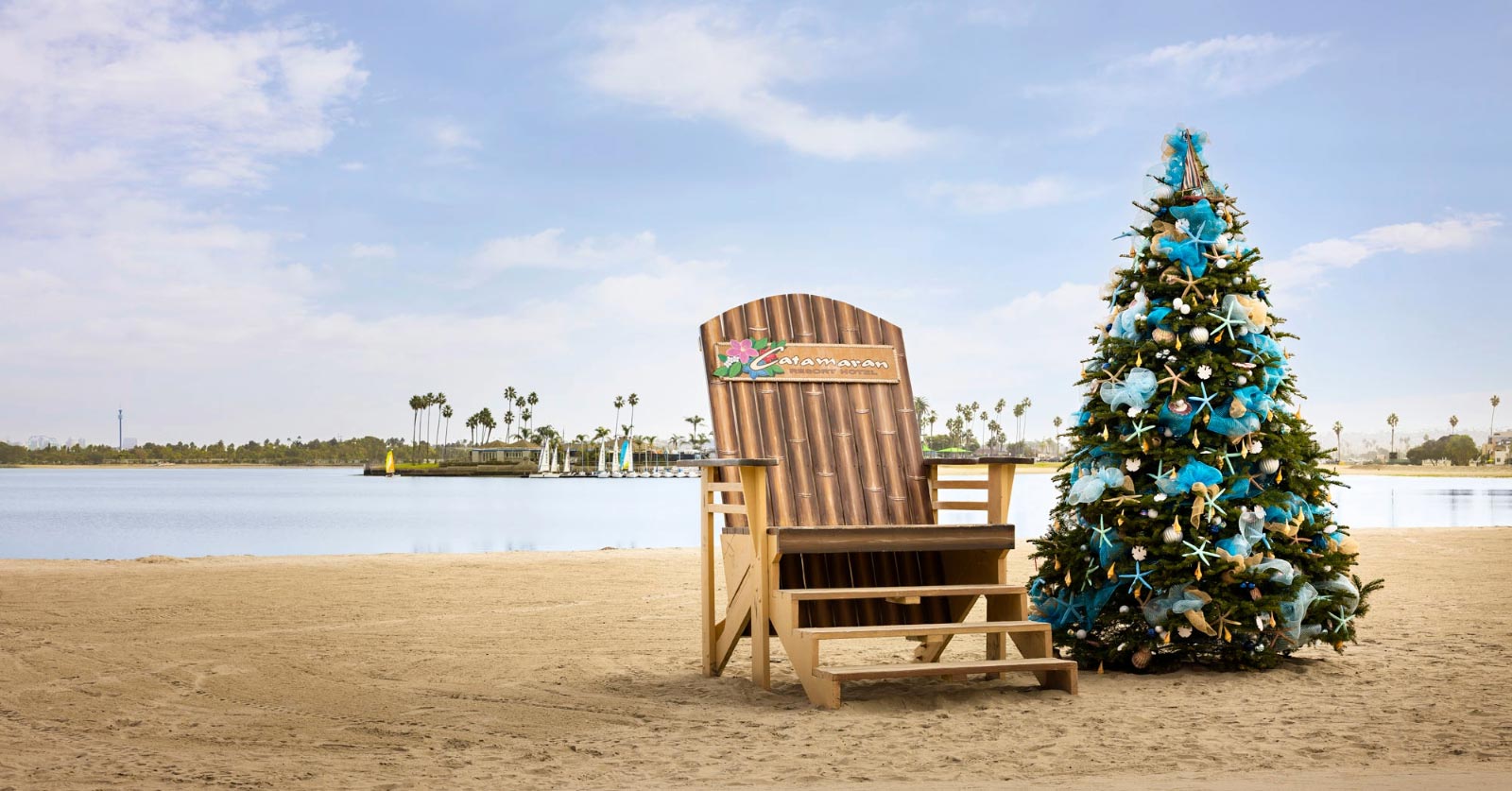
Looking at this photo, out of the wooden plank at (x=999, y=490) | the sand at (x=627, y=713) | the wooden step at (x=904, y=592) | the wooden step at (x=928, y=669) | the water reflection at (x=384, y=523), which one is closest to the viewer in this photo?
the sand at (x=627, y=713)

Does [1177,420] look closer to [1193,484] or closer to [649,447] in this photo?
[1193,484]

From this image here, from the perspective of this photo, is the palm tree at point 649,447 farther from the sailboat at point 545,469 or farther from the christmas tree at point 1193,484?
the christmas tree at point 1193,484

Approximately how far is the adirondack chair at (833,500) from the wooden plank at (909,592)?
0.01 meters

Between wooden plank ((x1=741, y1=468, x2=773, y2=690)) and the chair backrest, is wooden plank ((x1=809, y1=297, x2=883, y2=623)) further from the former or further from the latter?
wooden plank ((x1=741, y1=468, x2=773, y2=690))

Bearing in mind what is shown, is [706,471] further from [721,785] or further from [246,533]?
[246,533]

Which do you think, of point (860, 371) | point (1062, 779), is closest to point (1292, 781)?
point (1062, 779)

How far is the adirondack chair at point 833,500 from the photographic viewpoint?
608 centimetres

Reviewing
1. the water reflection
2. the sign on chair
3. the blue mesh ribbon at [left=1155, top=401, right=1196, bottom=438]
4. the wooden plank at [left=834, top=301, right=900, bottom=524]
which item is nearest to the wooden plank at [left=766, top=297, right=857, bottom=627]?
the sign on chair

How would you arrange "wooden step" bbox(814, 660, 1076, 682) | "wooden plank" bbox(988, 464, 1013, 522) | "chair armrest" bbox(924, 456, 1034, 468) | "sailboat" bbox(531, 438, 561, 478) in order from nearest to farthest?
"wooden step" bbox(814, 660, 1076, 682), "chair armrest" bbox(924, 456, 1034, 468), "wooden plank" bbox(988, 464, 1013, 522), "sailboat" bbox(531, 438, 561, 478)

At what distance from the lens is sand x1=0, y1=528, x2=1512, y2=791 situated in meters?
4.32

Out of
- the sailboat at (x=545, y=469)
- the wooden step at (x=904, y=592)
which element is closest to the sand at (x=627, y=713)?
the wooden step at (x=904, y=592)

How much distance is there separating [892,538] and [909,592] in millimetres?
316

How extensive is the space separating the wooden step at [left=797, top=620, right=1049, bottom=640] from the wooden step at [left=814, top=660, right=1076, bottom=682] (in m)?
0.16

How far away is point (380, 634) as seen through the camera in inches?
333
